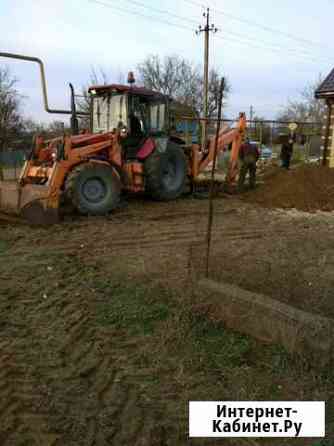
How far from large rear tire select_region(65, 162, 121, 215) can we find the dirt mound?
13.0 ft

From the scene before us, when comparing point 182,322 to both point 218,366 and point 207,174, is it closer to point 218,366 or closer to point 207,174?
point 218,366

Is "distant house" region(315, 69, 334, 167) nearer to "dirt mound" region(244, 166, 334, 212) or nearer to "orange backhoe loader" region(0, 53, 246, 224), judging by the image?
"dirt mound" region(244, 166, 334, 212)

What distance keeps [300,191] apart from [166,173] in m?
3.54

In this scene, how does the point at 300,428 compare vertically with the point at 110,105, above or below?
below

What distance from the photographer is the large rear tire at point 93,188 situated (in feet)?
24.5

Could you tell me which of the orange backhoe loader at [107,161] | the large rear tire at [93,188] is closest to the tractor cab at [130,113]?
the orange backhoe loader at [107,161]

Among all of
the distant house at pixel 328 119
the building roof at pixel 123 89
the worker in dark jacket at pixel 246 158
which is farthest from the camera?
the distant house at pixel 328 119

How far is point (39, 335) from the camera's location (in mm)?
3268

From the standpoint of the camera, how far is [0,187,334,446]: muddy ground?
2.34 metres

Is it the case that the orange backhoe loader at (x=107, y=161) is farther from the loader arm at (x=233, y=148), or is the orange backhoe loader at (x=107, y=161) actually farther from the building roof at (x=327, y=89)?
the building roof at (x=327, y=89)

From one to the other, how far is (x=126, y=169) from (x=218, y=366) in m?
6.45

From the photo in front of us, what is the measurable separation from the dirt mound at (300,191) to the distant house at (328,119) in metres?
2.42

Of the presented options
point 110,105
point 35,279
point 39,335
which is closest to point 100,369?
point 39,335

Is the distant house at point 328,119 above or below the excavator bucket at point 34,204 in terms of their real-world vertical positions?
above
